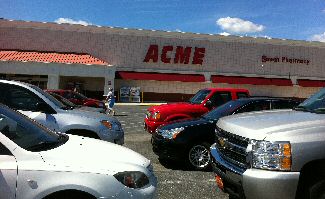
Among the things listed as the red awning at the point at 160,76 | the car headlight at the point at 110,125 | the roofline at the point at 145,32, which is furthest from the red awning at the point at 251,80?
the car headlight at the point at 110,125

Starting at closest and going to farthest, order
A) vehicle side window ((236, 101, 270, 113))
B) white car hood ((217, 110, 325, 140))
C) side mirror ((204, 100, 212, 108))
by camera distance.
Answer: white car hood ((217, 110, 325, 140)) → vehicle side window ((236, 101, 270, 113)) → side mirror ((204, 100, 212, 108))

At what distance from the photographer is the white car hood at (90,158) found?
3.49m

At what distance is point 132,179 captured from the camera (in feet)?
12.1

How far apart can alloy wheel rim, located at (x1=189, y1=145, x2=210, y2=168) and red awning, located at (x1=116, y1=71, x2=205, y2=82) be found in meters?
31.4

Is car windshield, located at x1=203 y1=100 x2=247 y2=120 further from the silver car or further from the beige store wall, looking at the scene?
the beige store wall

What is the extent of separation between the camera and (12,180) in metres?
3.31

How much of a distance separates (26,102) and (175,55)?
3462 cm

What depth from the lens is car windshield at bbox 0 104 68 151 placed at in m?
3.69

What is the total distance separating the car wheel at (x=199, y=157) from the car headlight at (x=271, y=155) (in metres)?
3.60

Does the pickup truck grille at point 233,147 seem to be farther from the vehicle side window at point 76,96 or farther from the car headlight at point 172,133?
the vehicle side window at point 76,96

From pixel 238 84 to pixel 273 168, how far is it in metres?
39.8

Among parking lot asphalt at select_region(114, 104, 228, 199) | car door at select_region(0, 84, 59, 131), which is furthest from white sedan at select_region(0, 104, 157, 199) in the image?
car door at select_region(0, 84, 59, 131)

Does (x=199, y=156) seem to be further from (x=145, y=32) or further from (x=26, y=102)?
(x=145, y=32)

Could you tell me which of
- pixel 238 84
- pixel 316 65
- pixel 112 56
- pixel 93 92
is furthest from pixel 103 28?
pixel 316 65
